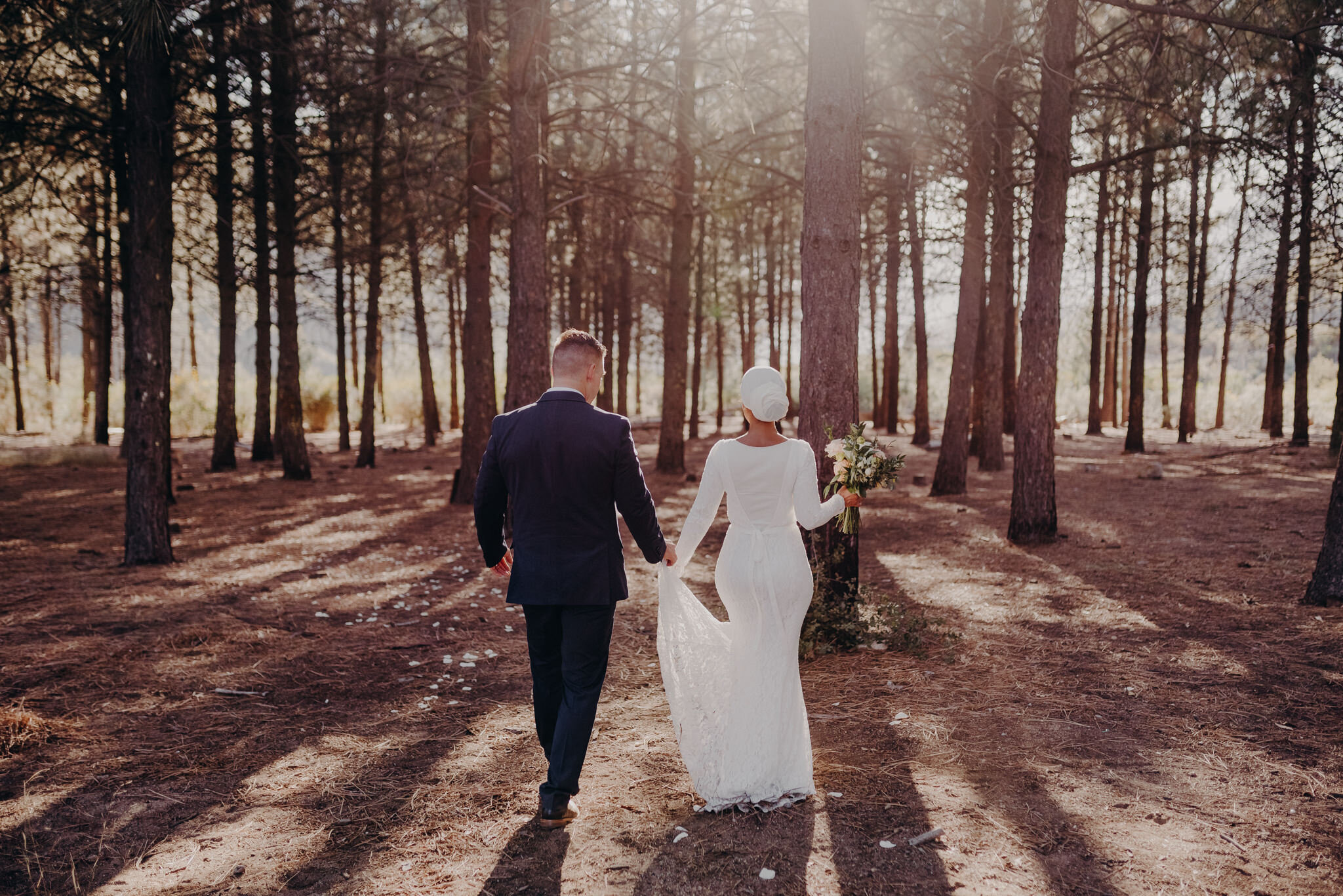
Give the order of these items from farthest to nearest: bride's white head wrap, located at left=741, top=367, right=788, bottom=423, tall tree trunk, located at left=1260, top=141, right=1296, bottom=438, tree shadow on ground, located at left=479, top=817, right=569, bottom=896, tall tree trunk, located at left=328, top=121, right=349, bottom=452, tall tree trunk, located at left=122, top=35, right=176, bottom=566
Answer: tall tree trunk, located at left=1260, top=141, right=1296, bottom=438
tall tree trunk, located at left=328, top=121, right=349, bottom=452
tall tree trunk, located at left=122, top=35, right=176, bottom=566
bride's white head wrap, located at left=741, top=367, right=788, bottom=423
tree shadow on ground, located at left=479, top=817, right=569, bottom=896

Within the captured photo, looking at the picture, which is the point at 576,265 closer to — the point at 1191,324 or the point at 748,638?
the point at 1191,324

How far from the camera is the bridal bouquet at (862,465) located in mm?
4496

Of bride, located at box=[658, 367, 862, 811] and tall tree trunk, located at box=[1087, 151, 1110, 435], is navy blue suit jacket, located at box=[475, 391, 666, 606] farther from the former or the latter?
tall tree trunk, located at box=[1087, 151, 1110, 435]

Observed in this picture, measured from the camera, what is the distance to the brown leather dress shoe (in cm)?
379

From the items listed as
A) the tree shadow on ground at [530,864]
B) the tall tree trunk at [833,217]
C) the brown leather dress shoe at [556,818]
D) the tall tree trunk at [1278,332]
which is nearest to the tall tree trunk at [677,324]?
the tall tree trunk at [833,217]

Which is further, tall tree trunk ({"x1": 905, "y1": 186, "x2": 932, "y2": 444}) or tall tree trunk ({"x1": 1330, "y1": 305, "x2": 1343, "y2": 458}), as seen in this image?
tall tree trunk ({"x1": 905, "y1": 186, "x2": 932, "y2": 444})

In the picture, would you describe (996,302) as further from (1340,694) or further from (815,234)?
(1340,694)

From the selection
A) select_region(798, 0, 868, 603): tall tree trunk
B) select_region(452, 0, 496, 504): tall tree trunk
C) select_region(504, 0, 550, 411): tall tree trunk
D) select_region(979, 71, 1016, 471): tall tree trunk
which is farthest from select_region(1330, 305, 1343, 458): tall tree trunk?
select_region(452, 0, 496, 504): tall tree trunk

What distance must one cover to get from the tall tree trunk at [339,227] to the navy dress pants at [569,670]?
1179cm

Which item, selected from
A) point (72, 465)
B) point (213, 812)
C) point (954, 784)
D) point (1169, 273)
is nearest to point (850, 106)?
point (954, 784)

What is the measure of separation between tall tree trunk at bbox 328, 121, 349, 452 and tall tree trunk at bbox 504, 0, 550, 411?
4.42m

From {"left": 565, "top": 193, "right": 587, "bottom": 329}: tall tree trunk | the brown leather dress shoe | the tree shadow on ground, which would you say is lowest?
the tree shadow on ground

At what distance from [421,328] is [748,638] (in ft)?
60.4

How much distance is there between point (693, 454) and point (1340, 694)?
16604mm
